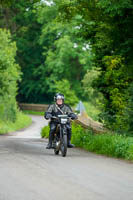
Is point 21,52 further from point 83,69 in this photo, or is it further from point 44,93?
point 83,69

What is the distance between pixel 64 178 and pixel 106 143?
585cm

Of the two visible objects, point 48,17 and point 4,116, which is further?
point 48,17

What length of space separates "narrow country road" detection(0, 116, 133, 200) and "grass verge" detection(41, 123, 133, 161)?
587 mm

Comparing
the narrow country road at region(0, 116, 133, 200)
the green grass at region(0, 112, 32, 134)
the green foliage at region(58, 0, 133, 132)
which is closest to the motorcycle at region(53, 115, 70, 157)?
the narrow country road at region(0, 116, 133, 200)

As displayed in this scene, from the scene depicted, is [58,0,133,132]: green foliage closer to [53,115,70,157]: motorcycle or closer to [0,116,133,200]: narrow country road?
[53,115,70,157]: motorcycle

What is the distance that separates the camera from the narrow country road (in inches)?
332

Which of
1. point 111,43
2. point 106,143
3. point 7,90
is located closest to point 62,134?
point 106,143

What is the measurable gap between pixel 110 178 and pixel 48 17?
195 feet

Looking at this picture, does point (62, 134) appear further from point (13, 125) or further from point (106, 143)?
point (13, 125)

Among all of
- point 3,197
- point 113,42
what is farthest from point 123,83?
point 3,197

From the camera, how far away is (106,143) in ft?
52.1

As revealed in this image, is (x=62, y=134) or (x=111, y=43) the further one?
(x=111, y=43)

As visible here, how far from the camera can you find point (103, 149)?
15.9 m

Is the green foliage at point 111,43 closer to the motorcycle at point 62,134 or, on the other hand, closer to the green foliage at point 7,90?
the motorcycle at point 62,134
